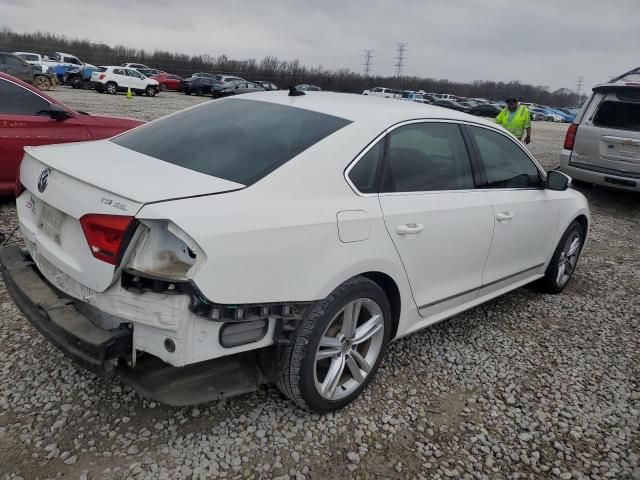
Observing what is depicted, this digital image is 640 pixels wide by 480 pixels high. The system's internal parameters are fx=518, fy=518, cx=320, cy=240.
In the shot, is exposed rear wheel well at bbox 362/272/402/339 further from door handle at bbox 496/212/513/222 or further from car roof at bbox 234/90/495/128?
door handle at bbox 496/212/513/222

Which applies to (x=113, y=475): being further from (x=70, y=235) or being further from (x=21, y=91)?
(x=21, y=91)

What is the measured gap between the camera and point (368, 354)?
288cm

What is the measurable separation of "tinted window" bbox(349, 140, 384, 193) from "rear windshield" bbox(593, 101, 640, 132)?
23.1 feet

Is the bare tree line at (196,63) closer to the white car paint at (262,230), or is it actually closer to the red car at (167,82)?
the red car at (167,82)

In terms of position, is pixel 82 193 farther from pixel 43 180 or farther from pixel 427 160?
pixel 427 160

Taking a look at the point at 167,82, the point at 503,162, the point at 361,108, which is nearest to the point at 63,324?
the point at 361,108

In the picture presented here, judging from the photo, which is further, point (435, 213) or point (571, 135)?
point (571, 135)

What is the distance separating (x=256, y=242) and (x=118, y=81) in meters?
29.8

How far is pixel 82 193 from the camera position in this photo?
2254 millimetres

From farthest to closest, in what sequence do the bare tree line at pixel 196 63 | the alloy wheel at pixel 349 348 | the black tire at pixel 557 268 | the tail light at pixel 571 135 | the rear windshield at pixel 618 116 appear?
the bare tree line at pixel 196 63
the tail light at pixel 571 135
the rear windshield at pixel 618 116
the black tire at pixel 557 268
the alloy wheel at pixel 349 348

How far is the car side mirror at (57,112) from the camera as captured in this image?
5524 mm

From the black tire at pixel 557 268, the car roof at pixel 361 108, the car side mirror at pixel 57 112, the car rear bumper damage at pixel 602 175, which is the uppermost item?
the car roof at pixel 361 108

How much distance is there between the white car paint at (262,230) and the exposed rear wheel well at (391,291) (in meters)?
0.03

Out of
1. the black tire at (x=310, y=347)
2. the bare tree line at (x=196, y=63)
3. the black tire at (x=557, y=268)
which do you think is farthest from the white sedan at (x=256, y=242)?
the bare tree line at (x=196, y=63)
